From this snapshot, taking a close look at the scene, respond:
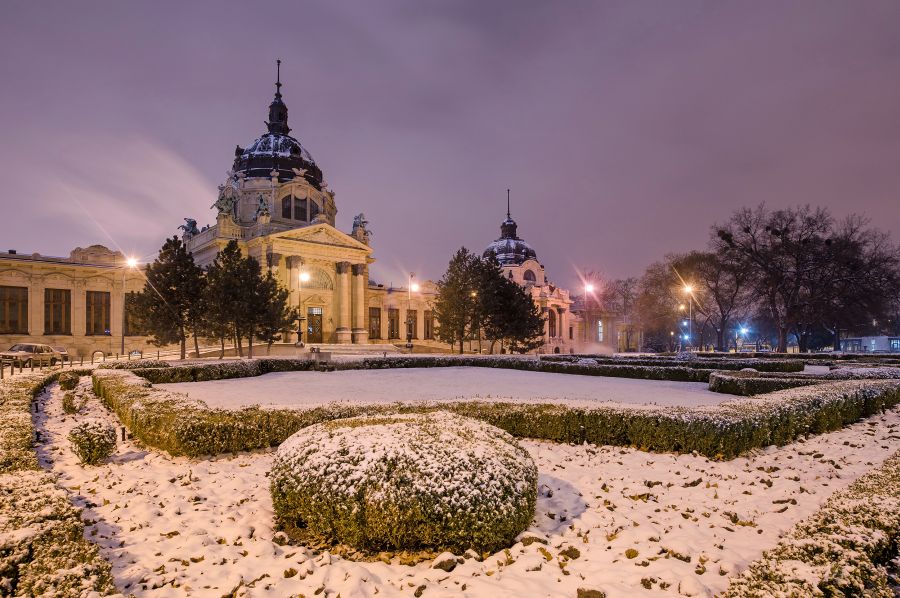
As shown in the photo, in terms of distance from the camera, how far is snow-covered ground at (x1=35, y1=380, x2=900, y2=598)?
470 cm

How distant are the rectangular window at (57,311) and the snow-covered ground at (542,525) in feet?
145

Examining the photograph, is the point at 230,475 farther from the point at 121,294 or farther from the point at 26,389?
the point at 121,294

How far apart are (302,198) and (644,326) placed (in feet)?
165

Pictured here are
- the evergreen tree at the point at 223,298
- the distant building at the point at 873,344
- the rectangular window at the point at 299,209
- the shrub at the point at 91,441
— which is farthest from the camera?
the distant building at the point at 873,344

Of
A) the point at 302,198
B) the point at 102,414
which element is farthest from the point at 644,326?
the point at 102,414

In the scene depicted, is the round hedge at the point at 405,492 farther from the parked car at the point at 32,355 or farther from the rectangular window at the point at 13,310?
the rectangular window at the point at 13,310

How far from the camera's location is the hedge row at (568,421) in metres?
9.13

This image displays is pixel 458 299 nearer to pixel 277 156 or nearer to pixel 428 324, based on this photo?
pixel 428 324

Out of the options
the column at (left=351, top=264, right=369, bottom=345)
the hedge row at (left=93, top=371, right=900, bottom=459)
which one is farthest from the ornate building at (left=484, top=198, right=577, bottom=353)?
the hedge row at (left=93, top=371, right=900, bottom=459)

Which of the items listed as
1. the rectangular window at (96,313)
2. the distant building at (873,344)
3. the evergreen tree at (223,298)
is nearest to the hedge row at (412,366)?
the evergreen tree at (223,298)

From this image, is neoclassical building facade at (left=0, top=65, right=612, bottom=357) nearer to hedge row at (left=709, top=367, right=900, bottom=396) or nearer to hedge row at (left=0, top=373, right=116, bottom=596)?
hedge row at (left=709, top=367, right=900, bottom=396)

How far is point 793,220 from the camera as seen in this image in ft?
154

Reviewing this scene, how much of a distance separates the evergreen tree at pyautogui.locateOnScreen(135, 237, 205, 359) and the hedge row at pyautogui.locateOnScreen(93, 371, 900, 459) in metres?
24.3

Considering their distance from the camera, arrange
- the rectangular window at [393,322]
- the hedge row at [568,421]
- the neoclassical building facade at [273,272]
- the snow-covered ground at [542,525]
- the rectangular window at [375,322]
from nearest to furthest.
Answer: the snow-covered ground at [542,525], the hedge row at [568,421], the neoclassical building facade at [273,272], the rectangular window at [375,322], the rectangular window at [393,322]
